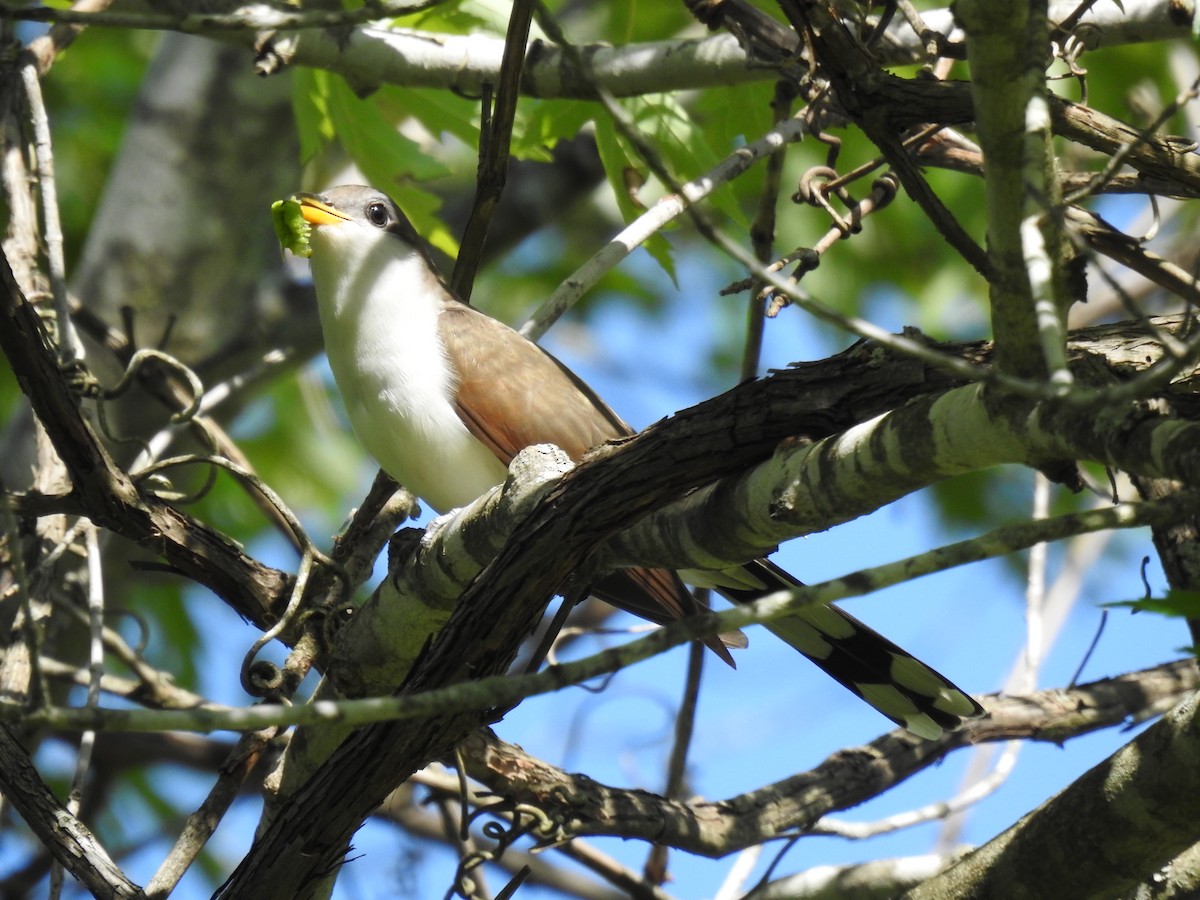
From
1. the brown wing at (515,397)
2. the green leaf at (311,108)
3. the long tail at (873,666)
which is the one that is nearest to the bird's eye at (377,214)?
the green leaf at (311,108)

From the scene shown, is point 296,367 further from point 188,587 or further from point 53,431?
point 53,431

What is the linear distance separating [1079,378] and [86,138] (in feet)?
20.9

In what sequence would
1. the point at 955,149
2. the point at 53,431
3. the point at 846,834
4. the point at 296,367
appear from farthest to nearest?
1. the point at 296,367
2. the point at 846,834
3. the point at 955,149
4. the point at 53,431

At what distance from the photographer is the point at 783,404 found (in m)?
2.39

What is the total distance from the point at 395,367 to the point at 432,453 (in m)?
0.34

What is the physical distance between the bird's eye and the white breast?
144 millimetres

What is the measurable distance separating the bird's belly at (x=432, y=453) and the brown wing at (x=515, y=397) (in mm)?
53

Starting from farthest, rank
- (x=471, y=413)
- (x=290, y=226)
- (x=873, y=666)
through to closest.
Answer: (x=290, y=226)
(x=471, y=413)
(x=873, y=666)

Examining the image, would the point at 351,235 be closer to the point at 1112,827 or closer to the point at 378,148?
the point at 378,148

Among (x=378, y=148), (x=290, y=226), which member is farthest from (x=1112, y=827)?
(x=290, y=226)

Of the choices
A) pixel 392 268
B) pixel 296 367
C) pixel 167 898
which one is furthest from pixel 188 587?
pixel 167 898

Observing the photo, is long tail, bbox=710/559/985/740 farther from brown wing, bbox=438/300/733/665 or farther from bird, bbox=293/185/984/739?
brown wing, bbox=438/300/733/665

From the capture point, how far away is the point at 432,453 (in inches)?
155

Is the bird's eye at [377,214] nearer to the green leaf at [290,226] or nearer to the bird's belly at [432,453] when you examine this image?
the green leaf at [290,226]
